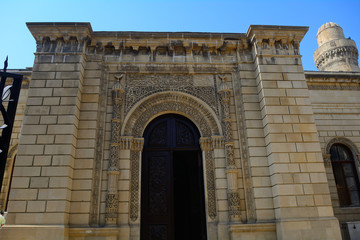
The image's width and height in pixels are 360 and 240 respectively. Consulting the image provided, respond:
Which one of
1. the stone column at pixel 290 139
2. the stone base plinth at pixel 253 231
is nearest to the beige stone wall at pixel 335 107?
the stone column at pixel 290 139

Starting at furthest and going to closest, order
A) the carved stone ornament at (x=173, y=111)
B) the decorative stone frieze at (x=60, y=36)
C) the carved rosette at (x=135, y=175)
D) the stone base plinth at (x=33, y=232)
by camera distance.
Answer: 1. the decorative stone frieze at (x=60, y=36)
2. the carved stone ornament at (x=173, y=111)
3. the carved rosette at (x=135, y=175)
4. the stone base plinth at (x=33, y=232)

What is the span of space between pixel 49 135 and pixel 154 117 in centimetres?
339

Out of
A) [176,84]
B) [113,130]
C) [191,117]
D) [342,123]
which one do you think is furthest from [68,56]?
[342,123]

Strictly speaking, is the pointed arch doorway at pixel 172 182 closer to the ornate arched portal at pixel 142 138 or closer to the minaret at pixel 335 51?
the ornate arched portal at pixel 142 138

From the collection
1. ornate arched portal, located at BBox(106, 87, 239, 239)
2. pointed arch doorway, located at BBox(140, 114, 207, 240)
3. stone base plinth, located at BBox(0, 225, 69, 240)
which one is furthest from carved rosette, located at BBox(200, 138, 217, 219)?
stone base plinth, located at BBox(0, 225, 69, 240)

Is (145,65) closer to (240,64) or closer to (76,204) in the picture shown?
(240,64)

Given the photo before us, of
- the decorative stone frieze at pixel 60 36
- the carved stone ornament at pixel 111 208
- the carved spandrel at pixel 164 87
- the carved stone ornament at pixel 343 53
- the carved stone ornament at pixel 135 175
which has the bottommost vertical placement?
the carved stone ornament at pixel 111 208

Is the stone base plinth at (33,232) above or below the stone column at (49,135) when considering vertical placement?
below

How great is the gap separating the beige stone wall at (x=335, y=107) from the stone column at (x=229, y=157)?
240 inches

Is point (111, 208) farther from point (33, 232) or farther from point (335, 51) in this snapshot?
point (335, 51)

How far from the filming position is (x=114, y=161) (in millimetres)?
9148

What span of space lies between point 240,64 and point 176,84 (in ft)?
8.04

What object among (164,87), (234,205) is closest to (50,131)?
(164,87)

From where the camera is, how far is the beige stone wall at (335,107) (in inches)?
536
